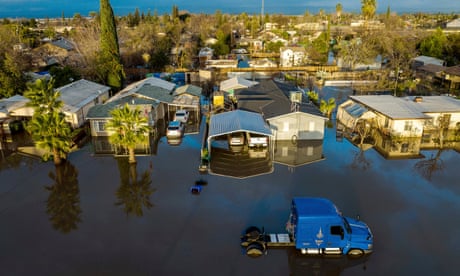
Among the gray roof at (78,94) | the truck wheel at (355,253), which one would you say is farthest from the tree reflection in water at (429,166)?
the gray roof at (78,94)

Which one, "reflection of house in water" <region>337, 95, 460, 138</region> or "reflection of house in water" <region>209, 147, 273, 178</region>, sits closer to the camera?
"reflection of house in water" <region>209, 147, 273, 178</region>

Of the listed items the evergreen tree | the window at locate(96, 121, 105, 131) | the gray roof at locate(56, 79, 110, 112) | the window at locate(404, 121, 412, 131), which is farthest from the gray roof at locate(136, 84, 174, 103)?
the window at locate(404, 121, 412, 131)

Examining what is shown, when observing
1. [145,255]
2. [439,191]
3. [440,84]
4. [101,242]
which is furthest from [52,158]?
[440,84]

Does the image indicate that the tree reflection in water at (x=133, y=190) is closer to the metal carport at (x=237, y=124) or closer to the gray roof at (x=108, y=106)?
the metal carport at (x=237, y=124)

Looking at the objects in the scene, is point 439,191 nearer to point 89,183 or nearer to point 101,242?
point 101,242

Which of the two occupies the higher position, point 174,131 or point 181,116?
point 181,116

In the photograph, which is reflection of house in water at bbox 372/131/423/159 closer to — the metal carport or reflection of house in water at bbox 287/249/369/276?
the metal carport

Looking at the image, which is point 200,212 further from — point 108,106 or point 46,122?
point 108,106

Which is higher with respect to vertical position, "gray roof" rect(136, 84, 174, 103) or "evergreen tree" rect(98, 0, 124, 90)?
"evergreen tree" rect(98, 0, 124, 90)

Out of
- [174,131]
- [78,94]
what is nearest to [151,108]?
[174,131]
